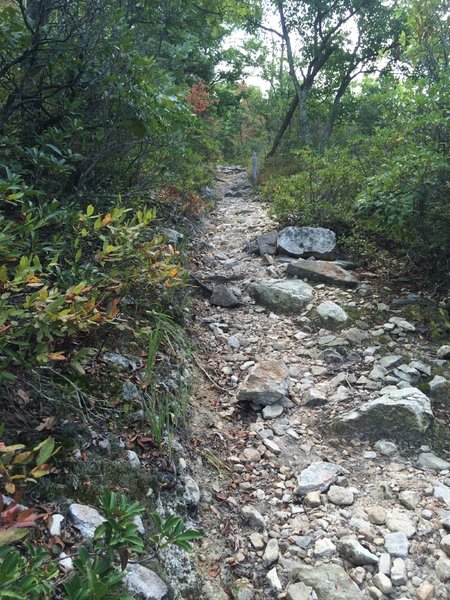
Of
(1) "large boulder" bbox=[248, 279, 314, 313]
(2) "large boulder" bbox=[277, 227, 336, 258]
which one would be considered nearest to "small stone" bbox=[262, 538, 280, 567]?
(1) "large boulder" bbox=[248, 279, 314, 313]

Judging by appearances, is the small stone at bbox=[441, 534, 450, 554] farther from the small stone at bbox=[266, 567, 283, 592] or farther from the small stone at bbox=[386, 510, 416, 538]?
the small stone at bbox=[266, 567, 283, 592]

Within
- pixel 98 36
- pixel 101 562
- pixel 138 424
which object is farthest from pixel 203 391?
pixel 98 36

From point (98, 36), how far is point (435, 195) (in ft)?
11.9

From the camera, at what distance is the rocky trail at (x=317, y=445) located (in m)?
2.39

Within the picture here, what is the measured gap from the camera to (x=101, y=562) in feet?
4.83

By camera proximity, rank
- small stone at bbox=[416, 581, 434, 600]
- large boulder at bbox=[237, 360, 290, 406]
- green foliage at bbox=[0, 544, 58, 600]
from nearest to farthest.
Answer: green foliage at bbox=[0, 544, 58, 600], small stone at bbox=[416, 581, 434, 600], large boulder at bbox=[237, 360, 290, 406]

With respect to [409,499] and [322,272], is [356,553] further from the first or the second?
[322,272]

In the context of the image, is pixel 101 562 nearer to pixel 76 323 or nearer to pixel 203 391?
pixel 76 323

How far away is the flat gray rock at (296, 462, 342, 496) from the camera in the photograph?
9.66 feet

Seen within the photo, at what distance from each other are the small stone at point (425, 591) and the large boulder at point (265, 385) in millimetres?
1711

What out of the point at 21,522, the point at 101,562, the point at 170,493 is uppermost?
the point at 21,522

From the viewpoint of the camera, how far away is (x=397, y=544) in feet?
8.15

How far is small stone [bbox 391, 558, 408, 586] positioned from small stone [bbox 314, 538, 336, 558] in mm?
314

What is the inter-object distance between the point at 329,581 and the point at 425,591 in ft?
1.53
